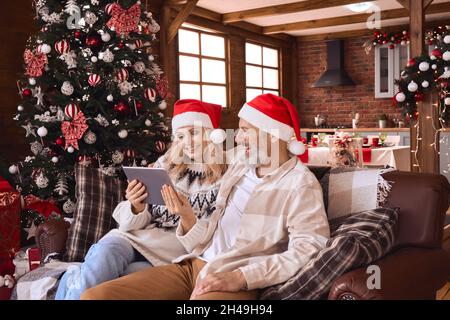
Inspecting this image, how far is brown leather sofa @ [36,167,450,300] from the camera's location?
1618 mm

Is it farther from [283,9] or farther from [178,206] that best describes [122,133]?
[283,9]

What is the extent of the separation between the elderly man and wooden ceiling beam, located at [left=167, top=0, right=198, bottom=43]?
159 inches

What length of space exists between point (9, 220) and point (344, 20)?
595 cm

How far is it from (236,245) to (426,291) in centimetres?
72

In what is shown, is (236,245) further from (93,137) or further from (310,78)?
(310,78)

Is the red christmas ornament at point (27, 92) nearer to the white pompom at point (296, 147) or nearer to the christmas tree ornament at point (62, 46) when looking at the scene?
the christmas tree ornament at point (62, 46)

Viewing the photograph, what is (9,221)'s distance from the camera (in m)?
3.22

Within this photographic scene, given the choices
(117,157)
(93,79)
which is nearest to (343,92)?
(117,157)

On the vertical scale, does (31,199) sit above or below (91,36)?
below

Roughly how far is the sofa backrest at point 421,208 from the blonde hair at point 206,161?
765 mm

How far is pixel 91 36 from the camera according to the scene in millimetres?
3562

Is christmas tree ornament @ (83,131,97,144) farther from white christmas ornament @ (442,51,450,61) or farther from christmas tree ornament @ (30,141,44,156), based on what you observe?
white christmas ornament @ (442,51,450,61)

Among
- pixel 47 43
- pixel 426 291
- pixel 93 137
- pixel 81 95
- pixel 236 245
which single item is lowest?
pixel 426 291

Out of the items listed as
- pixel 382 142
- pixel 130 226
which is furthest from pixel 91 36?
pixel 382 142
